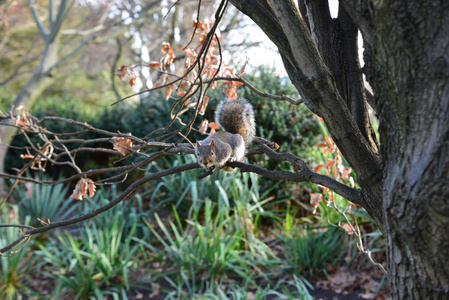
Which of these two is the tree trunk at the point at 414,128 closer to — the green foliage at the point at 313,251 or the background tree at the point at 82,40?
the green foliage at the point at 313,251

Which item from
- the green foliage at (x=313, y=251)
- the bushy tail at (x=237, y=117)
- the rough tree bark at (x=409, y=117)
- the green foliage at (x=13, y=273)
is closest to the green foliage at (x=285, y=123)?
the green foliage at (x=313, y=251)

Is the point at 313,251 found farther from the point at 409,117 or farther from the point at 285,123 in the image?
the point at 409,117

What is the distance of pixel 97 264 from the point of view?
163 inches

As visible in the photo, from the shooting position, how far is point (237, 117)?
2.75 meters

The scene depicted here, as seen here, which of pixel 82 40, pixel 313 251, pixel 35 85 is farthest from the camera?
pixel 82 40

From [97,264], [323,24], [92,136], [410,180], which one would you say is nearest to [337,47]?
[323,24]

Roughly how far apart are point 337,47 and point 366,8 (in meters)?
0.55

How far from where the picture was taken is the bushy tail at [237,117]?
8.89ft

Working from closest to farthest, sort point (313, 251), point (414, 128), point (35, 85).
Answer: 1. point (414, 128)
2. point (313, 251)
3. point (35, 85)

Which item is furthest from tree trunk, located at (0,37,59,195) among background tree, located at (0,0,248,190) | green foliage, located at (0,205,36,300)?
green foliage, located at (0,205,36,300)

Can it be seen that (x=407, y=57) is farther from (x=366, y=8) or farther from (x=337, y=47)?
(x=337, y=47)

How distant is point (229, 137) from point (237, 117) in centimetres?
16

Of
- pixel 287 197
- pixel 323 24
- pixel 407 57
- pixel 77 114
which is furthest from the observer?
pixel 77 114

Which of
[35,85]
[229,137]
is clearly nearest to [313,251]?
[229,137]
